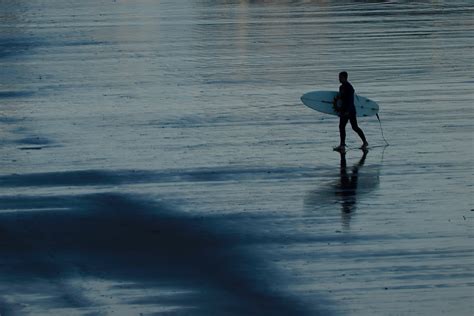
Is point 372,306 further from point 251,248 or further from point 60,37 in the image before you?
point 60,37

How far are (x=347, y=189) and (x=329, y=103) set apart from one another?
5950 millimetres

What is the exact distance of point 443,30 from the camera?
49656mm

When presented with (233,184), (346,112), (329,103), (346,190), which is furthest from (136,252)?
(329,103)

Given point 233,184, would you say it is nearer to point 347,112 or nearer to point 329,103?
point 347,112

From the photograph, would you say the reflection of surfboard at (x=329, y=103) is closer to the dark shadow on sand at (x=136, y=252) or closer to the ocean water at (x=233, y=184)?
the ocean water at (x=233, y=184)

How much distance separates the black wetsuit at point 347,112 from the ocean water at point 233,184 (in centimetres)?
52

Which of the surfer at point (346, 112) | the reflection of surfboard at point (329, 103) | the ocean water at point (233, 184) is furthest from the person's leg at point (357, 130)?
the reflection of surfboard at point (329, 103)

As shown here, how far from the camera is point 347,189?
849 inches

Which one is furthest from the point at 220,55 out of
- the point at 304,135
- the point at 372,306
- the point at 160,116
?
the point at 372,306

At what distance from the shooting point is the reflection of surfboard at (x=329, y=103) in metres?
27.2

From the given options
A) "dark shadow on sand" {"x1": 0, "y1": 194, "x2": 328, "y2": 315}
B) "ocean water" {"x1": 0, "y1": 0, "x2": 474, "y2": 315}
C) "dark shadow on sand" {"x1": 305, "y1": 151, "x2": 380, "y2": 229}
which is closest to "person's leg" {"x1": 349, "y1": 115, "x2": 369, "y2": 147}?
"ocean water" {"x1": 0, "y1": 0, "x2": 474, "y2": 315}

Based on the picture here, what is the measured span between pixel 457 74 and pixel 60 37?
20026 millimetres

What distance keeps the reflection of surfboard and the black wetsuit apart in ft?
5.25

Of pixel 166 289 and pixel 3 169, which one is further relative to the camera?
pixel 3 169
